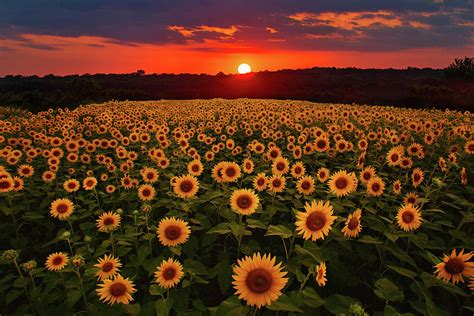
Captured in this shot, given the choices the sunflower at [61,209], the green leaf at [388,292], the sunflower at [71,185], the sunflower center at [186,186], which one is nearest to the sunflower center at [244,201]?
the sunflower center at [186,186]

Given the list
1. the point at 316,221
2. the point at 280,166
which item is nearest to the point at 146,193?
the point at 280,166

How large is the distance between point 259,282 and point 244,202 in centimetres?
161

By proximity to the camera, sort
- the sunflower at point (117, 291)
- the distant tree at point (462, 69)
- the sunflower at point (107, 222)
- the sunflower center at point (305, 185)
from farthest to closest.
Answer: the distant tree at point (462, 69) < the sunflower center at point (305, 185) < the sunflower at point (107, 222) < the sunflower at point (117, 291)

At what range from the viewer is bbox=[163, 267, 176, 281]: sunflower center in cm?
294

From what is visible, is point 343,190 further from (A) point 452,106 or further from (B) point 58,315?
(A) point 452,106

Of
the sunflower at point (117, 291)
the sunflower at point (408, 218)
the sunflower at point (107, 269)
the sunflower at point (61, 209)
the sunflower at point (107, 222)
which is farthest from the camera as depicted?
the sunflower at point (61, 209)

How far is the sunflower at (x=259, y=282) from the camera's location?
2.17m

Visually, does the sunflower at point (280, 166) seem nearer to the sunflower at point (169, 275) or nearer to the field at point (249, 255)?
the field at point (249, 255)

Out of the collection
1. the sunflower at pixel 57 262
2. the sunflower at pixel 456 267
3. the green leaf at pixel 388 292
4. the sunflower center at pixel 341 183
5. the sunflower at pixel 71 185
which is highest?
the sunflower center at pixel 341 183

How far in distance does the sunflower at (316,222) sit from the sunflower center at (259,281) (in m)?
0.81

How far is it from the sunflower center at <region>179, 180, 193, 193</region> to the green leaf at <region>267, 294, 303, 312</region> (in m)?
2.48

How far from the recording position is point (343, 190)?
418cm

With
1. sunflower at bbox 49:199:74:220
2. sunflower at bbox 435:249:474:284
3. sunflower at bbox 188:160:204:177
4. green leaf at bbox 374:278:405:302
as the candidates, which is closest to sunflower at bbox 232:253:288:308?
green leaf at bbox 374:278:405:302

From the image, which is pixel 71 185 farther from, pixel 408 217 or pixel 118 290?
pixel 408 217
